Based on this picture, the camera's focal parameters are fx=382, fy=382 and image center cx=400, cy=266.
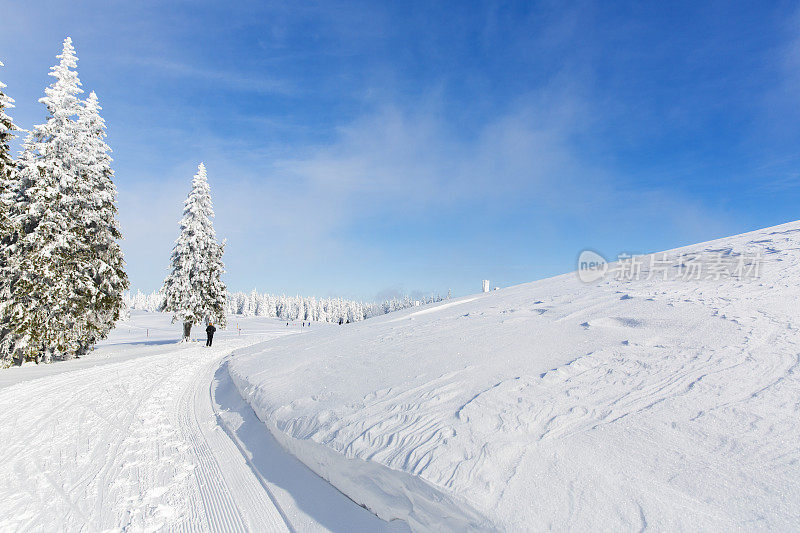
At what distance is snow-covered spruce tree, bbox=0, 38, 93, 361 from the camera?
14008 mm

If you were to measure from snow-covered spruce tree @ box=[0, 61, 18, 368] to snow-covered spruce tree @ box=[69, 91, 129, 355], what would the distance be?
76.1 inches

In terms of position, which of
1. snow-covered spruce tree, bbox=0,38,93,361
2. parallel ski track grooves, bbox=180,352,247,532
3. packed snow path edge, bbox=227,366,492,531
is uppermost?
snow-covered spruce tree, bbox=0,38,93,361

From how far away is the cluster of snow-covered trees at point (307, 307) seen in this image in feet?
382

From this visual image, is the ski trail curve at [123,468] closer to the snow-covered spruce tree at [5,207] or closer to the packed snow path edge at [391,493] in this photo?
the packed snow path edge at [391,493]

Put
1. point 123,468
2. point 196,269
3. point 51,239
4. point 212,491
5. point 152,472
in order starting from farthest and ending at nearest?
1. point 196,269
2. point 51,239
3. point 123,468
4. point 152,472
5. point 212,491

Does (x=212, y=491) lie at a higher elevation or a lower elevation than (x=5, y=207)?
lower

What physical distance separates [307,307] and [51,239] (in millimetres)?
105922

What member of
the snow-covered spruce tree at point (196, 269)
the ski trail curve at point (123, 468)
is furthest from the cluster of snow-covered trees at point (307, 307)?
the ski trail curve at point (123, 468)

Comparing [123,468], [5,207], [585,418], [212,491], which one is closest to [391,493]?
[585,418]

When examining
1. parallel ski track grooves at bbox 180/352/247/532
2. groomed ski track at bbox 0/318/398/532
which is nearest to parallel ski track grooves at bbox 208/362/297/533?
groomed ski track at bbox 0/318/398/532

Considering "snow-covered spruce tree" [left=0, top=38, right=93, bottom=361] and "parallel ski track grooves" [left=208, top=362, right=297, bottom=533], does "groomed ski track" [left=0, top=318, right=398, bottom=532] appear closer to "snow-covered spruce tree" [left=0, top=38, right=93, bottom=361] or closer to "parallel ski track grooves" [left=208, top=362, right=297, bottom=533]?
"parallel ski track grooves" [left=208, top=362, right=297, bottom=533]

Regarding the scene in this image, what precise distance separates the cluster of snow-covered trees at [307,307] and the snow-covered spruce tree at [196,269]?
271 ft

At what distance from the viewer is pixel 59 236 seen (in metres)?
14.8

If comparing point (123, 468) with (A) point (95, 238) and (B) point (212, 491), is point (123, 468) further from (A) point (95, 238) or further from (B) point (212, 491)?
(A) point (95, 238)
